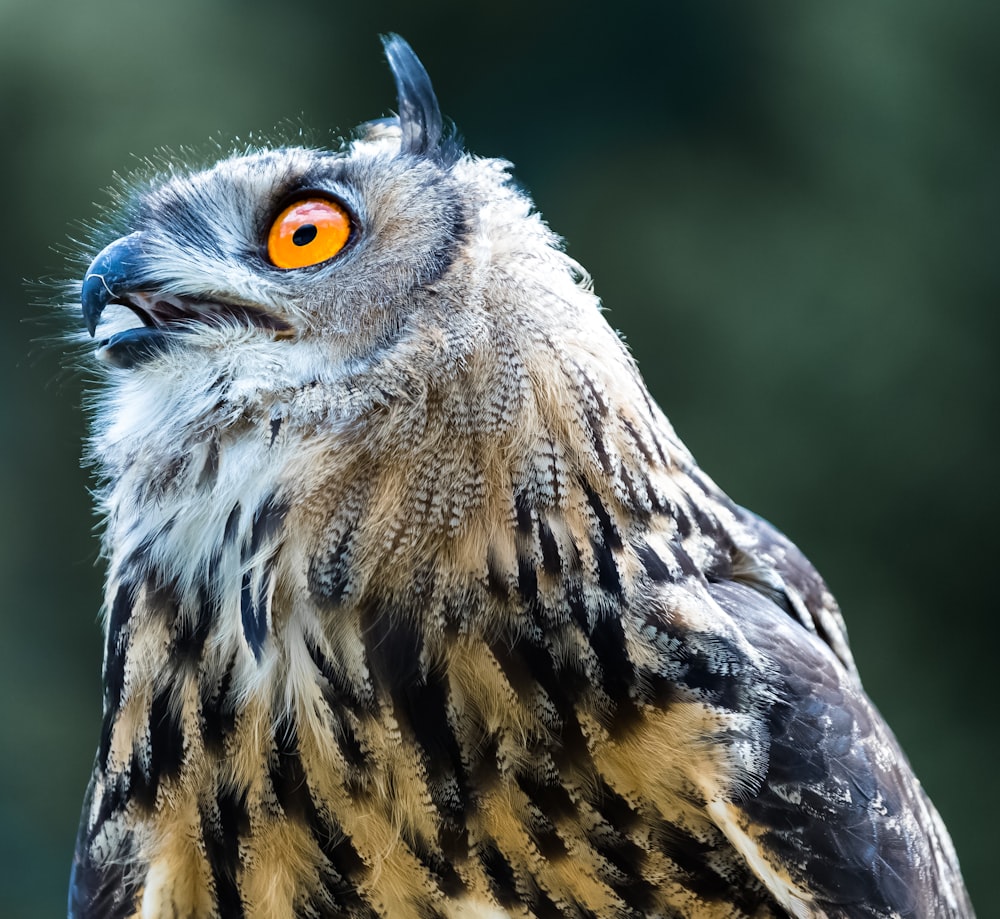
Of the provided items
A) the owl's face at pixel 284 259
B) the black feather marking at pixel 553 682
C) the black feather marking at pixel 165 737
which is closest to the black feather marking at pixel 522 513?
the black feather marking at pixel 553 682

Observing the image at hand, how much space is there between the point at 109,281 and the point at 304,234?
24 centimetres

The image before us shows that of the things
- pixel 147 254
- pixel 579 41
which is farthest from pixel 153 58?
pixel 147 254

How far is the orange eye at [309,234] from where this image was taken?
129 cm

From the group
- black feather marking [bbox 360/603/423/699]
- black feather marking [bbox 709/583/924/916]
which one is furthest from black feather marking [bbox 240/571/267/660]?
black feather marking [bbox 709/583/924/916]

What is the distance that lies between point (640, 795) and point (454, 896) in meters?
0.23

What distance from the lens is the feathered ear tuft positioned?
4.77 ft

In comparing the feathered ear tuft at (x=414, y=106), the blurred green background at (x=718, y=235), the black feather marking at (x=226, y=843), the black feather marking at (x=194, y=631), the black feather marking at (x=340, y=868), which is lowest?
the black feather marking at (x=340, y=868)

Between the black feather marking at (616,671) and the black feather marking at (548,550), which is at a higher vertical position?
Result: the black feather marking at (548,550)

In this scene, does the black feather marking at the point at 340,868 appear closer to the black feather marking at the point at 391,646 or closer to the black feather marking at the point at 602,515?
the black feather marking at the point at 391,646

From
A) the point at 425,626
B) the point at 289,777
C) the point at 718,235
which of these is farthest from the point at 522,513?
the point at 718,235

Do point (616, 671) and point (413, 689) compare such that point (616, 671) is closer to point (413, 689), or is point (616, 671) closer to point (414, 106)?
point (413, 689)

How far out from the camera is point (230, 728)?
122 cm

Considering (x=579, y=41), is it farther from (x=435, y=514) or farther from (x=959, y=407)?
(x=435, y=514)

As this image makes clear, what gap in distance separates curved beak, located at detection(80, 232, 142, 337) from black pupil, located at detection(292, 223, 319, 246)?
192 millimetres
